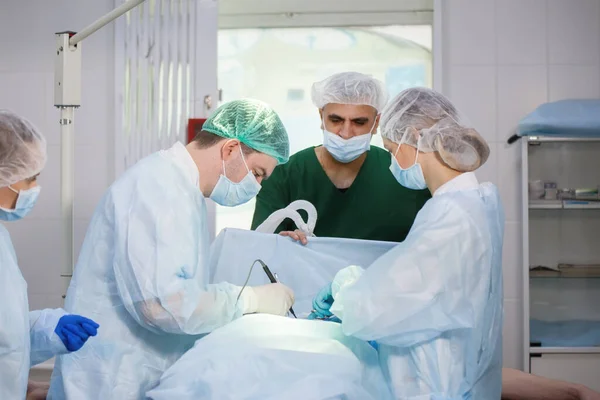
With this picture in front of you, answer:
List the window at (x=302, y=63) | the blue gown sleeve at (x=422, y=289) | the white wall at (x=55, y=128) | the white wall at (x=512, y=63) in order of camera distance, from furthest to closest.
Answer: the window at (x=302, y=63) < the white wall at (x=55, y=128) < the white wall at (x=512, y=63) < the blue gown sleeve at (x=422, y=289)

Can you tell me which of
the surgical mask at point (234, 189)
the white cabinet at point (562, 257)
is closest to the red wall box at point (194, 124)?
the white cabinet at point (562, 257)

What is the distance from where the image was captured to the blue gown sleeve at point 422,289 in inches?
63.7

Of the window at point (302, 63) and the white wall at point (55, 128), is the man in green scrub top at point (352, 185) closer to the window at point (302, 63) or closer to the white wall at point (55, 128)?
the white wall at point (55, 128)

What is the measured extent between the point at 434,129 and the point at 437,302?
0.42 m

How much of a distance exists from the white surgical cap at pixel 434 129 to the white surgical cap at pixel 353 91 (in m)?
0.60

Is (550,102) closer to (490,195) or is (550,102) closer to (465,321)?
(490,195)

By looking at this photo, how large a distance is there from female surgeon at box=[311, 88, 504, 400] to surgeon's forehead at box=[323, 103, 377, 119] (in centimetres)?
76

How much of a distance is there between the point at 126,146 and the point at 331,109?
1527 mm

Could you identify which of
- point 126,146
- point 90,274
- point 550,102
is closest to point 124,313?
point 90,274

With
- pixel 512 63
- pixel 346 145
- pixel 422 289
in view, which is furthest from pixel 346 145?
pixel 512 63

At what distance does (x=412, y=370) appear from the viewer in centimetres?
168

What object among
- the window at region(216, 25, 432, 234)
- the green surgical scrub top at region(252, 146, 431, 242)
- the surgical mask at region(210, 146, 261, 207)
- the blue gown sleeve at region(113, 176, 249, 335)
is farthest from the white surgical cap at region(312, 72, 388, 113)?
the window at region(216, 25, 432, 234)

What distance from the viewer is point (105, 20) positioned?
235 cm

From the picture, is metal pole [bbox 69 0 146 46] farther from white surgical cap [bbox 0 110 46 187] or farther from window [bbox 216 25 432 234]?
window [bbox 216 25 432 234]
